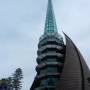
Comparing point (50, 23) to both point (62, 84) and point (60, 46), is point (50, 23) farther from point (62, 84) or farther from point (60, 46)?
point (62, 84)

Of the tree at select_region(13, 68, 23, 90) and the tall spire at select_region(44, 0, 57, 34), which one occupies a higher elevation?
the tall spire at select_region(44, 0, 57, 34)

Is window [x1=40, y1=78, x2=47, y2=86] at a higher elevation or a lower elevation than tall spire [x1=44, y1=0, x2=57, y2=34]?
lower

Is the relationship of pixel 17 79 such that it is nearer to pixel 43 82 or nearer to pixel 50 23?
pixel 43 82

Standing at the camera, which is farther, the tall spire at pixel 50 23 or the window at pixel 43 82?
the tall spire at pixel 50 23

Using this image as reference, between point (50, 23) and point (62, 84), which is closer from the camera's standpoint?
A: point (62, 84)

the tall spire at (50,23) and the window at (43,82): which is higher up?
the tall spire at (50,23)

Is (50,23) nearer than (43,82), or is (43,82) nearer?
(43,82)

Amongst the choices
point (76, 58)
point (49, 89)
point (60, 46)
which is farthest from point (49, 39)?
point (49, 89)

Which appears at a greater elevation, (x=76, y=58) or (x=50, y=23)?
(x=50, y=23)

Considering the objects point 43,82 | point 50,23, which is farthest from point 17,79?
point 50,23

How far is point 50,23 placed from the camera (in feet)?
324

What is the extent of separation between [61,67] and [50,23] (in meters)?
17.2

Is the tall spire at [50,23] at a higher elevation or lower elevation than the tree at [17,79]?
higher

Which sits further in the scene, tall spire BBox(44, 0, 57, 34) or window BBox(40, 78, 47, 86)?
tall spire BBox(44, 0, 57, 34)
